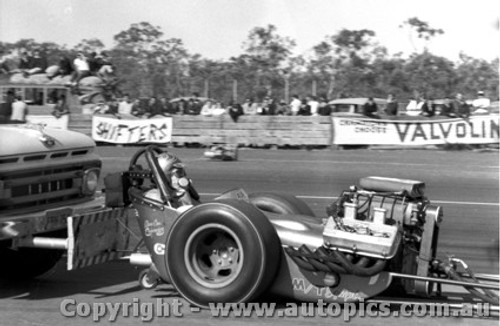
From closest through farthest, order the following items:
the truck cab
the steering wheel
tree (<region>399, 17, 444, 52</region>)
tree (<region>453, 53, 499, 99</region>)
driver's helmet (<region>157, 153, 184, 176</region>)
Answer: the truck cab < the steering wheel < driver's helmet (<region>157, 153, 184, 176</region>) < tree (<region>399, 17, 444, 52</region>) < tree (<region>453, 53, 499, 99</region>)

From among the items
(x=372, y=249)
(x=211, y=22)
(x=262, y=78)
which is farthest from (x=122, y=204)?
(x=262, y=78)

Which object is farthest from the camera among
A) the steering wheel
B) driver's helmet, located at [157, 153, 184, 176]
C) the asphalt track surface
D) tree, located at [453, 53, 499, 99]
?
tree, located at [453, 53, 499, 99]

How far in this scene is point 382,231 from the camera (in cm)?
498

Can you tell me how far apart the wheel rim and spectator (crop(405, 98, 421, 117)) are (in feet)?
56.1

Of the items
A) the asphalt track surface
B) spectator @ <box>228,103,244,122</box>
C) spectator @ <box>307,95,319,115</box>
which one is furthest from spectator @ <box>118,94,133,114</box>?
spectator @ <box>307,95,319,115</box>

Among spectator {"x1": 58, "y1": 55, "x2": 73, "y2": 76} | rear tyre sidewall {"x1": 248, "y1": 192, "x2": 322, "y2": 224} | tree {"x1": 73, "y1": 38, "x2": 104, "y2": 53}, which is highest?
tree {"x1": 73, "y1": 38, "x2": 104, "y2": 53}

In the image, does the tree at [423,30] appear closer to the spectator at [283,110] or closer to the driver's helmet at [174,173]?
the spectator at [283,110]

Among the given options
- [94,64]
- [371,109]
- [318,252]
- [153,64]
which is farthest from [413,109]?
[318,252]

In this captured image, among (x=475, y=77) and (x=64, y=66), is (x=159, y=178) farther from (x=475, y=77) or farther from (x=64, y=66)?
(x=475, y=77)

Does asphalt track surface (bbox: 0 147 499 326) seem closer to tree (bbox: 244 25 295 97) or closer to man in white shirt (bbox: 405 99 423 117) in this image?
man in white shirt (bbox: 405 99 423 117)

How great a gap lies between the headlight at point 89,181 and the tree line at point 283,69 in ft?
46.1

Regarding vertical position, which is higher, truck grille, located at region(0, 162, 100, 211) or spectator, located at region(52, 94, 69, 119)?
spectator, located at region(52, 94, 69, 119)

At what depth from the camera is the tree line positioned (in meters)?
22.3

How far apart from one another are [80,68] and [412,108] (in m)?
9.66
